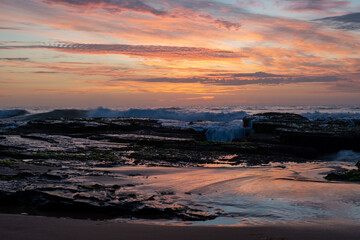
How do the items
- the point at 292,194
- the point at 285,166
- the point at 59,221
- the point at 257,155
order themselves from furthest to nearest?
the point at 257,155 → the point at 285,166 → the point at 292,194 → the point at 59,221

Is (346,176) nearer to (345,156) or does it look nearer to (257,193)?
(257,193)

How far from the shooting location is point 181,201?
5414 millimetres

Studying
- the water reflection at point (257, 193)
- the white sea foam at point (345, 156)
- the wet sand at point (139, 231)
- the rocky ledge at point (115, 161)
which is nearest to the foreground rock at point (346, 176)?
the rocky ledge at point (115, 161)

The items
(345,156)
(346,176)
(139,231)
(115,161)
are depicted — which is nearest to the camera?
(139,231)

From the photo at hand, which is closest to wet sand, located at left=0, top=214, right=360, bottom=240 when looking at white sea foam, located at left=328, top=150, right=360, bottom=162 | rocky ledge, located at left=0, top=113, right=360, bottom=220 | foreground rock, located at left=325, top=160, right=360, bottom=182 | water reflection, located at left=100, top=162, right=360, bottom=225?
water reflection, located at left=100, top=162, right=360, bottom=225

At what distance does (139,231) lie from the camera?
3.87 m

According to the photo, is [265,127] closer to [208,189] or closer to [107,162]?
[107,162]

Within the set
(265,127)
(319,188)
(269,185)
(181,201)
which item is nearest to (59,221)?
(181,201)

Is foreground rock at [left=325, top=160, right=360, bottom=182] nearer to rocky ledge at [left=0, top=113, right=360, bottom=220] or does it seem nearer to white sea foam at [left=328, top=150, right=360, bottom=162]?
rocky ledge at [left=0, top=113, right=360, bottom=220]

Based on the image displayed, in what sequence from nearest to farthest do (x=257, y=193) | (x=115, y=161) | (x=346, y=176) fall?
(x=257, y=193), (x=346, y=176), (x=115, y=161)

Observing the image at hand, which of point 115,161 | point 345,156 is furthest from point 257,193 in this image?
point 345,156

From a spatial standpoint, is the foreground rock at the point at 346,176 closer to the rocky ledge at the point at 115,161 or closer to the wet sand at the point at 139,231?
the rocky ledge at the point at 115,161

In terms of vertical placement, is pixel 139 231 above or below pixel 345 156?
above

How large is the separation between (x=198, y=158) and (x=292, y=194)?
213 inches
